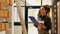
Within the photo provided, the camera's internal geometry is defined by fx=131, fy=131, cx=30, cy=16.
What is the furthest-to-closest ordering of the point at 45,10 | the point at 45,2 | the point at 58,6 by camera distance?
the point at 45,2 → the point at 45,10 → the point at 58,6

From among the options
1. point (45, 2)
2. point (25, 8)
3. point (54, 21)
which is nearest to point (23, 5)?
point (25, 8)

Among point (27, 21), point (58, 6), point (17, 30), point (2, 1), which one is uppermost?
point (2, 1)

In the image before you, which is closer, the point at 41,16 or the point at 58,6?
the point at 58,6

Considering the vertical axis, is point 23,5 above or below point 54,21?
above

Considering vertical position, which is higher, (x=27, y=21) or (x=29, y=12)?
(x=29, y=12)

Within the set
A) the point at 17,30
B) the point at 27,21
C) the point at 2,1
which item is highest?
the point at 2,1

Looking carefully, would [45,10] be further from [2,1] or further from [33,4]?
[33,4]

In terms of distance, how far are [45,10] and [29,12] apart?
3.29 metres

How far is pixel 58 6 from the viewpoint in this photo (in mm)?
387

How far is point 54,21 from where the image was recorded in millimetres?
425

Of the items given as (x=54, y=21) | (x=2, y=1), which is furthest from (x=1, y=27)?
(x=54, y=21)

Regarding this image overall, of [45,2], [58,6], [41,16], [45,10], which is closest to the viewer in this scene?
[58,6]

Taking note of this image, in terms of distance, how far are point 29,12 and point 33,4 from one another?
0.36 m

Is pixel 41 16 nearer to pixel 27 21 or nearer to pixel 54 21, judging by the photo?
pixel 54 21
